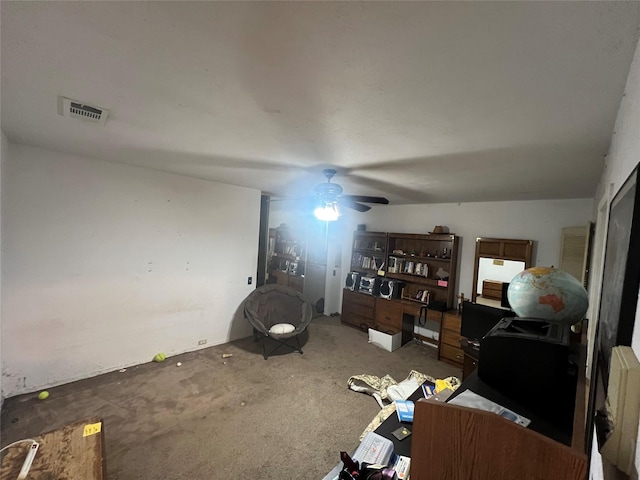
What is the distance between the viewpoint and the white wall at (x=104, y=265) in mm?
2541

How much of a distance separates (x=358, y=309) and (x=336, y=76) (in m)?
4.37

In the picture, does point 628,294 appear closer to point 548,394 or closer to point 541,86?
point 548,394

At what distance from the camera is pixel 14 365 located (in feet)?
8.43

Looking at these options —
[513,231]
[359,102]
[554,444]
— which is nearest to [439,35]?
[359,102]

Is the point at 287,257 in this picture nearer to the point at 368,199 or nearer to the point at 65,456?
the point at 368,199

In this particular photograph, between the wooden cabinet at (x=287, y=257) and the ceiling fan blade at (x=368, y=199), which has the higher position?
the ceiling fan blade at (x=368, y=199)

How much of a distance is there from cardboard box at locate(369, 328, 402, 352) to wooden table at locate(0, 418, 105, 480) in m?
3.43

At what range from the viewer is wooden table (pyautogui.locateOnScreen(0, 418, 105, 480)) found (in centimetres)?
136

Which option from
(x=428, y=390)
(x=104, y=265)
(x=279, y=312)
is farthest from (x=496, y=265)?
(x=104, y=265)

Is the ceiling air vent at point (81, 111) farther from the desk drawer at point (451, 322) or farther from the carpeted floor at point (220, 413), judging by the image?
the desk drawer at point (451, 322)

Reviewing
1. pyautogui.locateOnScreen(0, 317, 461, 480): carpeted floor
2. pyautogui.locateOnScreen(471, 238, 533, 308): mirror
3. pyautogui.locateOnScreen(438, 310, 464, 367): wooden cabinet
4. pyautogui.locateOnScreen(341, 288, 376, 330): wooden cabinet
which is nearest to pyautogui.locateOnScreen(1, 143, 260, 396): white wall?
pyautogui.locateOnScreen(0, 317, 461, 480): carpeted floor

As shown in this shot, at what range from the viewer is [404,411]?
65.1 inches

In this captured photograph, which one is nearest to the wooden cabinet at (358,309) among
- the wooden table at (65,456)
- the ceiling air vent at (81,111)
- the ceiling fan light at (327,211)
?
the ceiling fan light at (327,211)

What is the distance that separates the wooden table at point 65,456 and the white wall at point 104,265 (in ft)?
5.20
